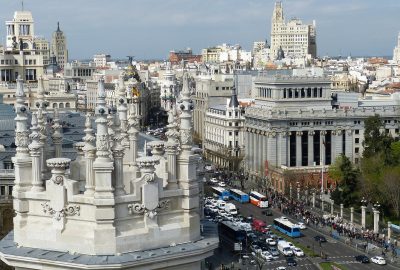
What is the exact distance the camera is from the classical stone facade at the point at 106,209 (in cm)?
1371

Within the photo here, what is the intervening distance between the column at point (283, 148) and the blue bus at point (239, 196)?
12400mm

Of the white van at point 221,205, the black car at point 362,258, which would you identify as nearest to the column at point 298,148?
the white van at point 221,205

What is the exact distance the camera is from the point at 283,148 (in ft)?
348

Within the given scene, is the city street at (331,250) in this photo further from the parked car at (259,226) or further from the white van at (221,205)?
the white van at (221,205)

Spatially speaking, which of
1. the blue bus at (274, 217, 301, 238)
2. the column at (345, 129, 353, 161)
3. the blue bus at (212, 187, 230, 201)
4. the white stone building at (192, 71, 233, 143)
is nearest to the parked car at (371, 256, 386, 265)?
the blue bus at (274, 217, 301, 238)

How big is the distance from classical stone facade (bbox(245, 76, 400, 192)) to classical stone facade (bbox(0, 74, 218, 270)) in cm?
9011

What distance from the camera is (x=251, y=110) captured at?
113m

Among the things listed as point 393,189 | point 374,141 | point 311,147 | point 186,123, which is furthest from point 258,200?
point 186,123

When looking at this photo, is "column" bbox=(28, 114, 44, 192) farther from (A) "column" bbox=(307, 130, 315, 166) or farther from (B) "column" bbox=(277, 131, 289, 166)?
(A) "column" bbox=(307, 130, 315, 166)

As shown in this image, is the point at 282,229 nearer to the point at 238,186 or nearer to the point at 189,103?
the point at 238,186

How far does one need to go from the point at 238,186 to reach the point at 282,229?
30.6 metres

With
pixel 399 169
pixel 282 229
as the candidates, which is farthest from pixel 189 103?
pixel 399 169

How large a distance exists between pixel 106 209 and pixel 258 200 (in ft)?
252

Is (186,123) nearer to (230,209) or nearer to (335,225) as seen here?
(335,225)
